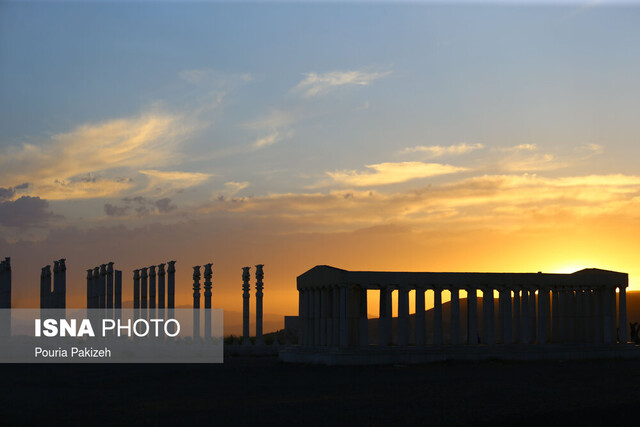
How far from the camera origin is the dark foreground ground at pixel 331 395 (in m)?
25.1

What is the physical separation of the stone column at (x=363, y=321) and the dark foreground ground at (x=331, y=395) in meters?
3.42

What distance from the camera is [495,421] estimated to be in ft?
78.6

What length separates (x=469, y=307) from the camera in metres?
55.3

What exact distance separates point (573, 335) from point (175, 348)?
27.1 m

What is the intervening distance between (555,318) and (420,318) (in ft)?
38.7

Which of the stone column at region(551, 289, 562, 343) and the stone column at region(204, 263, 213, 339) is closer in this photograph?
the stone column at region(551, 289, 562, 343)

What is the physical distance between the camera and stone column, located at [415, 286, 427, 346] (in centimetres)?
5246

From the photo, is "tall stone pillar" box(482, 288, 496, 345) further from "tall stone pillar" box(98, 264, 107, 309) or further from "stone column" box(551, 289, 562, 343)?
"tall stone pillar" box(98, 264, 107, 309)

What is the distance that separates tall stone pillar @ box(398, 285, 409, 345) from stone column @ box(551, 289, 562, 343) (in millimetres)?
12766

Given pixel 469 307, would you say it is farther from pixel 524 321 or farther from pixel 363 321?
pixel 363 321

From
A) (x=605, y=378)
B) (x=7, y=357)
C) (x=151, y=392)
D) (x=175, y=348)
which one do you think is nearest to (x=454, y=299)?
(x=605, y=378)

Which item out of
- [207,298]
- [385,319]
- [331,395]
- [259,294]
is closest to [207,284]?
[207,298]

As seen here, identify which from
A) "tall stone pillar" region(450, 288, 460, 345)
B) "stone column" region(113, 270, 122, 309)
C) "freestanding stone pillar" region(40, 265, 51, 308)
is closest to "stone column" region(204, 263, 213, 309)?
"stone column" region(113, 270, 122, 309)

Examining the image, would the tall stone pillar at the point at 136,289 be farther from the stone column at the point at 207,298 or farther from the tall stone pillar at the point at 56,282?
the stone column at the point at 207,298
